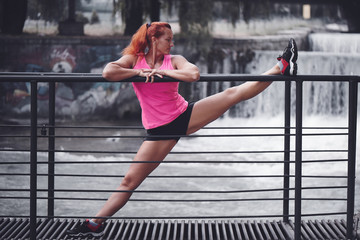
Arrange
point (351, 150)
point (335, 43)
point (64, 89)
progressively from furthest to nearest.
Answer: point (335, 43) → point (64, 89) → point (351, 150)

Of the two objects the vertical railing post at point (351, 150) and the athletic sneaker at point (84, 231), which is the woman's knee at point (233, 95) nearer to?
the vertical railing post at point (351, 150)

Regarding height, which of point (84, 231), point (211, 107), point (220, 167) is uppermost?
point (211, 107)

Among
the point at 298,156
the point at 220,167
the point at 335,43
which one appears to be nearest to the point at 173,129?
the point at 298,156

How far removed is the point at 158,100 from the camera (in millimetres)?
4027

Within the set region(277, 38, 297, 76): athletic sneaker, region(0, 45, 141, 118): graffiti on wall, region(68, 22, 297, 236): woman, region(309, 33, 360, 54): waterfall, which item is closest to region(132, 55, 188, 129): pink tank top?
region(68, 22, 297, 236): woman

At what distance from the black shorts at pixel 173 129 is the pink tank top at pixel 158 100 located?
3 centimetres

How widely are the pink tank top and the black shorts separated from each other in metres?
0.03

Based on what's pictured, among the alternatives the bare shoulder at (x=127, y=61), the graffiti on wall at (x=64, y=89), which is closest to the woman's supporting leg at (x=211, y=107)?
the bare shoulder at (x=127, y=61)

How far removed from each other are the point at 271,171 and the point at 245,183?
1.30 metres

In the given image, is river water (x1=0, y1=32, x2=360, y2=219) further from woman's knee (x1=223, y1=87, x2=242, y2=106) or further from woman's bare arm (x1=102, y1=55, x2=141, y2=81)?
woman's bare arm (x1=102, y1=55, x2=141, y2=81)

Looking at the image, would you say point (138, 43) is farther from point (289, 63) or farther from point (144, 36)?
point (289, 63)

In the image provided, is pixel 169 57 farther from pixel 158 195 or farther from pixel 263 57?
pixel 263 57

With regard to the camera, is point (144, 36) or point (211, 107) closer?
point (144, 36)

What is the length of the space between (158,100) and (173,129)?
249mm
